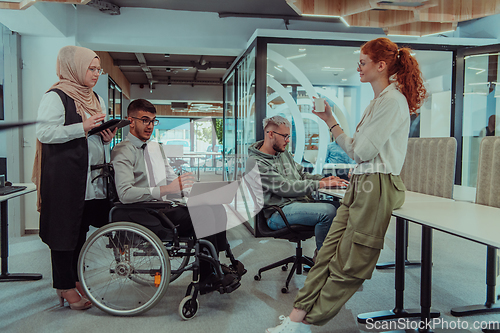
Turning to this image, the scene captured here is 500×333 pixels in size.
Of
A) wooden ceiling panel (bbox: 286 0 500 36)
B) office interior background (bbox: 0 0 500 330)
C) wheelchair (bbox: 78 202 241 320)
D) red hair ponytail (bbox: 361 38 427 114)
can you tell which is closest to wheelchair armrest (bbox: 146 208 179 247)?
wheelchair (bbox: 78 202 241 320)

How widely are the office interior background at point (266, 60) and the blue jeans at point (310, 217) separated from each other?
1845 millimetres

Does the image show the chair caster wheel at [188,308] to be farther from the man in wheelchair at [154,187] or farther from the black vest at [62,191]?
the black vest at [62,191]

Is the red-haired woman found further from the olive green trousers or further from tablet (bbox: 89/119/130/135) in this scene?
tablet (bbox: 89/119/130/135)

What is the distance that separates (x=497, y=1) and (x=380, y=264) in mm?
2342

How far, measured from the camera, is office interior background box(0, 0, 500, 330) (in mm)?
4250

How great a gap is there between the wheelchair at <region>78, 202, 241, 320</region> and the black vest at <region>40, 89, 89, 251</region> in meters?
0.17

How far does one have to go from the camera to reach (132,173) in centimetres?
229

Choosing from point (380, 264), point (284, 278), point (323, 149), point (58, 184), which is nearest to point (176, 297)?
point (284, 278)

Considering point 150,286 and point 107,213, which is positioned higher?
point 107,213

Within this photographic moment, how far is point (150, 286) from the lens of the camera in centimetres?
230

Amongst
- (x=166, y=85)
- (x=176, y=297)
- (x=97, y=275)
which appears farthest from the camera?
(x=166, y=85)

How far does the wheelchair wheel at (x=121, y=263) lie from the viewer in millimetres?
2057

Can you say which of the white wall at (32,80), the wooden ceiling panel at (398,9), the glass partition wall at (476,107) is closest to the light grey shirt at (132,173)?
the wooden ceiling panel at (398,9)

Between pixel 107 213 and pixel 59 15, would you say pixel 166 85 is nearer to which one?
pixel 59 15
